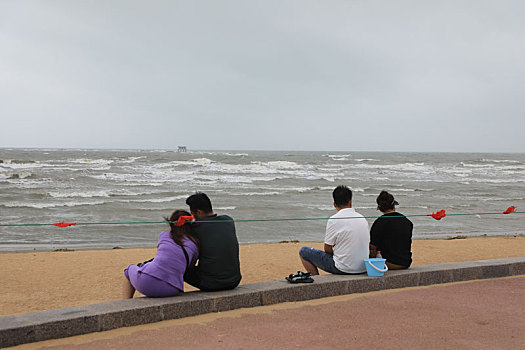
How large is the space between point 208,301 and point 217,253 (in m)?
0.42

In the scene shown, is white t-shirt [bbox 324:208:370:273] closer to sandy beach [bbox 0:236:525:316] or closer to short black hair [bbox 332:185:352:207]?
short black hair [bbox 332:185:352:207]

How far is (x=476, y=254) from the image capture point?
8.62 m

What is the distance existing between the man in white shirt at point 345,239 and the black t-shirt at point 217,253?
3.82ft

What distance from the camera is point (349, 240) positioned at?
5.23m

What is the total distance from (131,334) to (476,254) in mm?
6663

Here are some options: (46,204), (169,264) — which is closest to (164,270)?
(169,264)

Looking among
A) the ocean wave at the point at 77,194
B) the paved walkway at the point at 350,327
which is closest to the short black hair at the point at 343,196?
the paved walkway at the point at 350,327

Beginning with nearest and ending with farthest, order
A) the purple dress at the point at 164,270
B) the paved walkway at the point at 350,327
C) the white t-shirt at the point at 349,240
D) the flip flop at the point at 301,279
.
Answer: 1. the paved walkway at the point at 350,327
2. the purple dress at the point at 164,270
3. the flip flop at the point at 301,279
4. the white t-shirt at the point at 349,240

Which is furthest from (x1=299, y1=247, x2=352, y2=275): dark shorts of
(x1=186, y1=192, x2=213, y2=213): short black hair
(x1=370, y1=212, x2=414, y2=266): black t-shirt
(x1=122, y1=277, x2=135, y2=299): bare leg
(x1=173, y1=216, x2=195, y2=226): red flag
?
(x1=122, y1=277, x2=135, y2=299): bare leg

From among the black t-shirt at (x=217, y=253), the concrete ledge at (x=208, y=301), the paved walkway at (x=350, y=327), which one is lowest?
the paved walkway at (x=350, y=327)

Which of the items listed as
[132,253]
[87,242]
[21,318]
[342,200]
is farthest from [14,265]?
[342,200]

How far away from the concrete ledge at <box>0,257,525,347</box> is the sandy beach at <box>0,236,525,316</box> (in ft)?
5.68

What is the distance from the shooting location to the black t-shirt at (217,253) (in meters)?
4.47

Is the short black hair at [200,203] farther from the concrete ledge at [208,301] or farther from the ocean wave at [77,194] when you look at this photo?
the ocean wave at [77,194]
